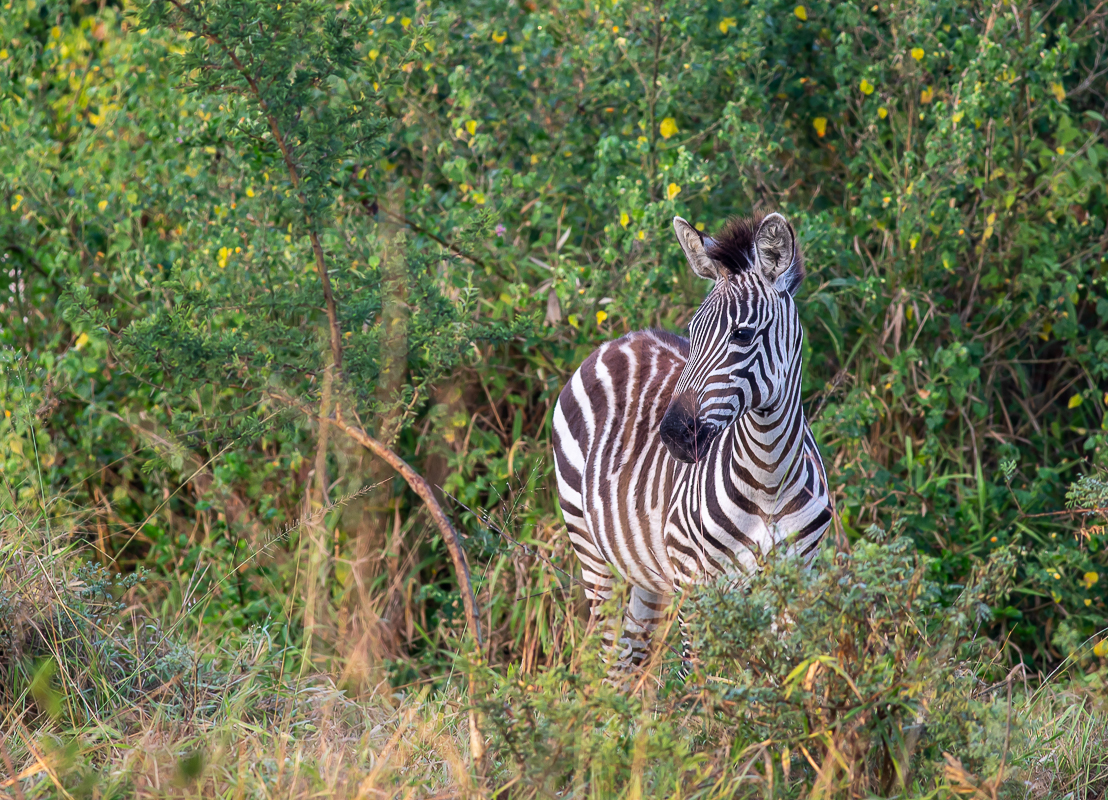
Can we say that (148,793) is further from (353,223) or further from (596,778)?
(353,223)

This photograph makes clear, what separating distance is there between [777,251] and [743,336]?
334 millimetres

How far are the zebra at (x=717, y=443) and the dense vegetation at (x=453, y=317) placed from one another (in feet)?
1.37

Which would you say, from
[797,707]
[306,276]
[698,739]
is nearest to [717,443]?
[698,739]

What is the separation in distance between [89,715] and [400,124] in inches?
140

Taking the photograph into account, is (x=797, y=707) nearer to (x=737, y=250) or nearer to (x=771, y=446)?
(x=771, y=446)

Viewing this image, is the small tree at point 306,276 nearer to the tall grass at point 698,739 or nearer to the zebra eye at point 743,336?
the tall grass at point 698,739

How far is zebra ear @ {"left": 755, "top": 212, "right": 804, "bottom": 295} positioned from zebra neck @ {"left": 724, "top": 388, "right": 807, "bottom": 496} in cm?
41

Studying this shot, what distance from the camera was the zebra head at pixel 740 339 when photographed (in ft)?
11.8

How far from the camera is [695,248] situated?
3.94 meters

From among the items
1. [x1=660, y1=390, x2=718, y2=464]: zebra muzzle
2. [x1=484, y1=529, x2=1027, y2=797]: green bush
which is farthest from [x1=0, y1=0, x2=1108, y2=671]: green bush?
[x1=484, y1=529, x2=1027, y2=797]: green bush

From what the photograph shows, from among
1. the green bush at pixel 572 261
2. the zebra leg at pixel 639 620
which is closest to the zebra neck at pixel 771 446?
the zebra leg at pixel 639 620

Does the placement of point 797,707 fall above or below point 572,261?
below

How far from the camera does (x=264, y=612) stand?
566cm

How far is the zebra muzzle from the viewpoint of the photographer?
357 cm
